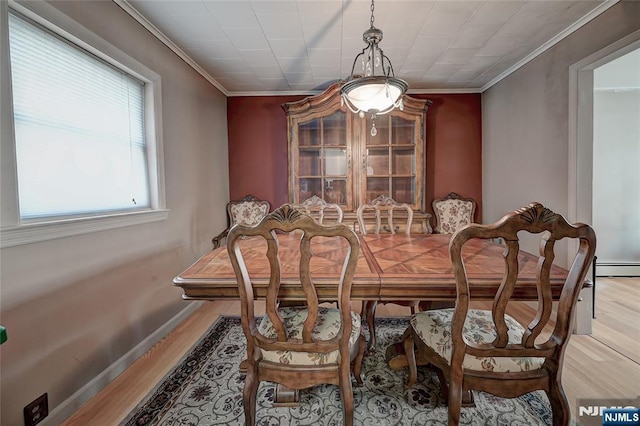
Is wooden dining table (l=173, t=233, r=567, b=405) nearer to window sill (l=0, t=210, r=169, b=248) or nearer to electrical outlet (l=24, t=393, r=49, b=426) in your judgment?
window sill (l=0, t=210, r=169, b=248)

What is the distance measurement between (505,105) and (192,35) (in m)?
3.15

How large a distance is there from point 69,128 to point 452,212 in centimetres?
364

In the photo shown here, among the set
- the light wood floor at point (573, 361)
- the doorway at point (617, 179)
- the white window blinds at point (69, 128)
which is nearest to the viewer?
the white window blinds at point (69, 128)

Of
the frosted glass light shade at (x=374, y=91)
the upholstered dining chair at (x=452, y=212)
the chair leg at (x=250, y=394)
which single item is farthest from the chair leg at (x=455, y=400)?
the upholstered dining chair at (x=452, y=212)

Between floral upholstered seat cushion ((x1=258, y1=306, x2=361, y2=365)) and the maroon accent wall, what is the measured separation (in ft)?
8.40

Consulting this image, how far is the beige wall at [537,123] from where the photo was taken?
213 cm

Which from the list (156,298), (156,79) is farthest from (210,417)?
(156,79)

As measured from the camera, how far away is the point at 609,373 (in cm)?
181

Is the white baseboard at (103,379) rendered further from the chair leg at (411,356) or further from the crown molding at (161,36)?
the crown molding at (161,36)

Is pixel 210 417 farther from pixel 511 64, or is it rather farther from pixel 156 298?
pixel 511 64

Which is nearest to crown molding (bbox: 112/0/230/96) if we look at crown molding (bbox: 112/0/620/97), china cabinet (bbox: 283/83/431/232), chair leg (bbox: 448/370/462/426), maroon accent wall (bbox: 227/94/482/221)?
crown molding (bbox: 112/0/620/97)

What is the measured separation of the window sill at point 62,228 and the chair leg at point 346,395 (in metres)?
1.46

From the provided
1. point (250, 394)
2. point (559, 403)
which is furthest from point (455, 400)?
point (250, 394)

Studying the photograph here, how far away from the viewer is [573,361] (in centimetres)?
194
